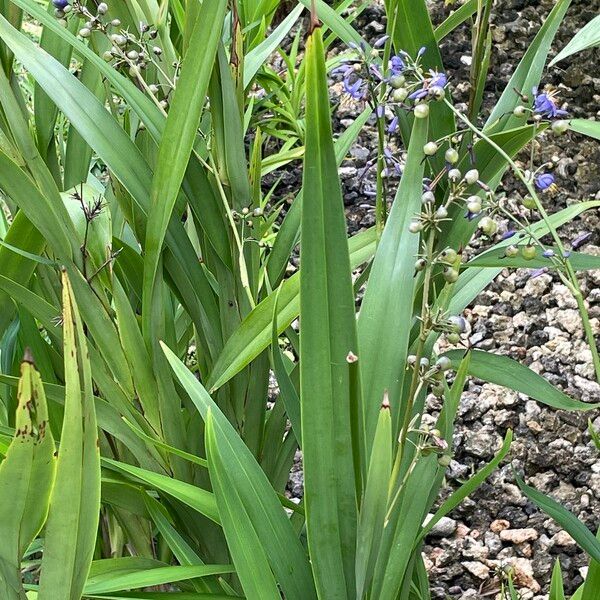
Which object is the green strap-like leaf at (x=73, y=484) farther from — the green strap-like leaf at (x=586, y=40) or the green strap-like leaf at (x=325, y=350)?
the green strap-like leaf at (x=586, y=40)

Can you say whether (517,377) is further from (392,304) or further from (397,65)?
(397,65)

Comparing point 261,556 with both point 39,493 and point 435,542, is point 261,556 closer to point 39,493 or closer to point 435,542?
point 39,493

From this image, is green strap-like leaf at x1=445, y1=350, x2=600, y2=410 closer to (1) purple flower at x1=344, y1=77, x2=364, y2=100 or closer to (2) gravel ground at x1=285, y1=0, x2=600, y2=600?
(1) purple flower at x1=344, y1=77, x2=364, y2=100

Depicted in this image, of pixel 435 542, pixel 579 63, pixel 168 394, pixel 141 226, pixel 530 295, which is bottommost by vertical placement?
pixel 435 542

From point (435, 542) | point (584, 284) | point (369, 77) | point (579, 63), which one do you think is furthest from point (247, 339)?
point (579, 63)

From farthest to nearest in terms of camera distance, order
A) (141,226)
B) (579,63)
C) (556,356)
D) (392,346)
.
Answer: (579,63) < (556,356) < (141,226) < (392,346)

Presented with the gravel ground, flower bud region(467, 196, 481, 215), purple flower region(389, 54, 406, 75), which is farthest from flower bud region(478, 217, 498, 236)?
the gravel ground
